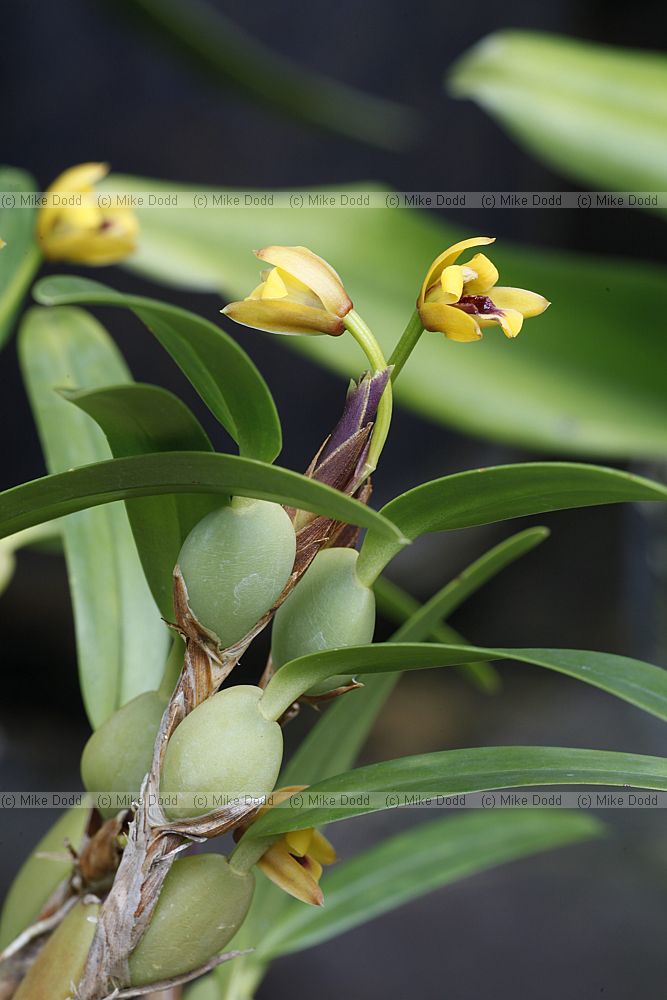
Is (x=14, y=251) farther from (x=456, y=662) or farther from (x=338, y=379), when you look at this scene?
(x=338, y=379)

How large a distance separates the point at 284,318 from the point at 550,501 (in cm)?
8

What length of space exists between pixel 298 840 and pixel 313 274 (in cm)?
15

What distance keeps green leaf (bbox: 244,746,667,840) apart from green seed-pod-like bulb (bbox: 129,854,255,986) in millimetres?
16

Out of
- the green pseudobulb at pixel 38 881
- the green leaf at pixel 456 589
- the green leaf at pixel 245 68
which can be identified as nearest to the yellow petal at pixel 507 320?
the green leaf at pixel 456 589

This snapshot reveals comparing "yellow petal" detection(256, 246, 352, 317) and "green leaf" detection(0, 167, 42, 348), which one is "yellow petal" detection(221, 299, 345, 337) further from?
"green leaf" detection(0, 167, 42, 348)

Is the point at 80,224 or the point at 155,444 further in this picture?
Answer: the point at 80,224

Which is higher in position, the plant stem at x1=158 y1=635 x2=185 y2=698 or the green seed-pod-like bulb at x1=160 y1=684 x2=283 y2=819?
the green seed-pod-like bulb at x1=160 y1=684 x2=283 y2=819

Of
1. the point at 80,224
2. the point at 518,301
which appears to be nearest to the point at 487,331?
the point at 80,224

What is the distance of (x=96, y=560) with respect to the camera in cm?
39

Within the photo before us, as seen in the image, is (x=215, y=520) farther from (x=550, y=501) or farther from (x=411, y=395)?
(x=411, y=395)

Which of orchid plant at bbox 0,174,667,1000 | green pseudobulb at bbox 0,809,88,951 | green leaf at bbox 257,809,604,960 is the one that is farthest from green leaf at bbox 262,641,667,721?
green leaf at bbox 257,809,604,960

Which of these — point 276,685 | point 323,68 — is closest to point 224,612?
point 276,685

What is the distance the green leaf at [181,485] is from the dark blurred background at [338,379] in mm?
815

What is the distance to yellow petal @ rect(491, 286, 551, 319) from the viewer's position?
9.9 inches
